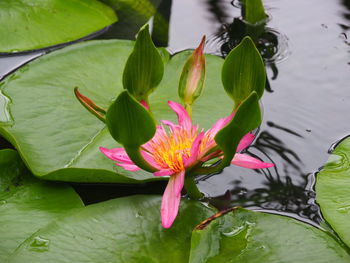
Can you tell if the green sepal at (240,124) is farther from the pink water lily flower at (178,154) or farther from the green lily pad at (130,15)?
the green lily pad at (130,15)

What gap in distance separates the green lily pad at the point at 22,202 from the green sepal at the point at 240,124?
17.5 inches

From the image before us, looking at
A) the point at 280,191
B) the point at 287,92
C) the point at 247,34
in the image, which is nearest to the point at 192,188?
the point at 280,191

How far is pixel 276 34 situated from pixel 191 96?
88 centimetres

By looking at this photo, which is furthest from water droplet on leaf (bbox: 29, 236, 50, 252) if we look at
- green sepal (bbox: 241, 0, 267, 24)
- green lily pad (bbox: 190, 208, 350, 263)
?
green sepal (bbox: 241, 0, 267, 24)

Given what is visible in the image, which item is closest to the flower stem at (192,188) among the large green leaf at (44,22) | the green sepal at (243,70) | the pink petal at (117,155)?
the pink petal at (117,155)

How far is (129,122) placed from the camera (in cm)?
95

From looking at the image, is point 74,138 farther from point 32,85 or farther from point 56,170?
point 32,85

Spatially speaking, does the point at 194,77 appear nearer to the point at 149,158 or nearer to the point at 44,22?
the point at 149,158

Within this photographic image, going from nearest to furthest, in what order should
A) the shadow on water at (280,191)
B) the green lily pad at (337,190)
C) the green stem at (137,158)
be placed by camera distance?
the green stem at (137,158), the green lily pad at (337,190), the shadow on water at (280,191)

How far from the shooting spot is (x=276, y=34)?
1981 mm

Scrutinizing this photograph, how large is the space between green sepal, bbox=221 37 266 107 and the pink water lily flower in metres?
0.09

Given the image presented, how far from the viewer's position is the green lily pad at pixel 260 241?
1.08 m

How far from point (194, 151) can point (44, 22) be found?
1.00 m

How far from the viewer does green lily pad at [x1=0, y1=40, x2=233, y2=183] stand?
1.33m
